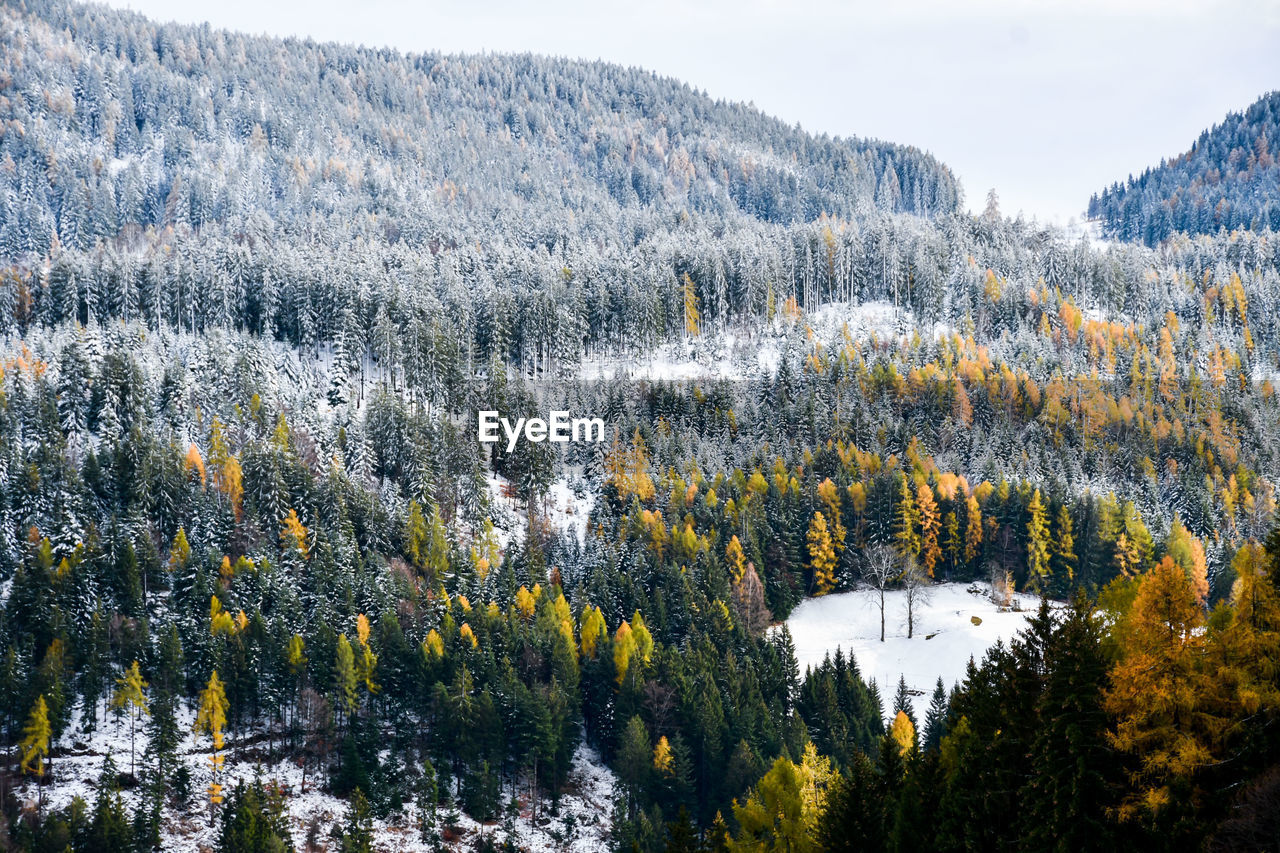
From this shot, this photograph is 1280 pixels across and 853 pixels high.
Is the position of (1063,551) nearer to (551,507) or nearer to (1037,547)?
(1037,547)

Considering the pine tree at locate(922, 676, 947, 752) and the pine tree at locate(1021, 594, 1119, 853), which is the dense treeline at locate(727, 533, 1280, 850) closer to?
the pine tree at locate(1021, 594, 1119, 853)

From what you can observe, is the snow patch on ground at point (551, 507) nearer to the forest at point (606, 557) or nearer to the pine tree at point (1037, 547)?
the forest at point (606, 557)

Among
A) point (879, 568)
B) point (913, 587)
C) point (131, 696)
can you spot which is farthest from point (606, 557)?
point (131, 696)

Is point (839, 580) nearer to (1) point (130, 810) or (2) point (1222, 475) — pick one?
(2) point (1222, 475)

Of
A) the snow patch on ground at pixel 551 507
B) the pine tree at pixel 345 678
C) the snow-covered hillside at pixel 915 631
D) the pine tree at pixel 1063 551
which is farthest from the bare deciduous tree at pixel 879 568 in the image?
the pine tree at pixel 345 678

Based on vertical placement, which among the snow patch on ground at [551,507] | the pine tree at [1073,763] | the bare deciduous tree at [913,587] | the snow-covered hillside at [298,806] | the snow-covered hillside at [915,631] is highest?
the pine tree at [1073,763]
